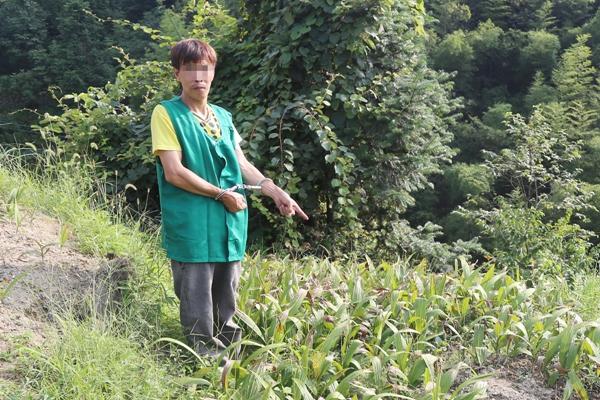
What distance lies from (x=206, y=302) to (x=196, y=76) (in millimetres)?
995

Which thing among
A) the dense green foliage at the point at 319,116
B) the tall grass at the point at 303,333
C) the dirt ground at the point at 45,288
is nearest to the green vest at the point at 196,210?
the tall grass at the point at 303,333

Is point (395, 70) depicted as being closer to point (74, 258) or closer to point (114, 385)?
point (74, 258)

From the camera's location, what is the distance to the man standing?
290 cm

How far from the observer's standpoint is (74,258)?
12.1 feet

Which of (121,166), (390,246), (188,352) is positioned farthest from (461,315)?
(121,166)

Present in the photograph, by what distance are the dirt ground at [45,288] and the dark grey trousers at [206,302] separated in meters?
0.53

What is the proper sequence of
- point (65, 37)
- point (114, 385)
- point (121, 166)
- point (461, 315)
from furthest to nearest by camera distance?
1. point (65, 37)
2. point (121, 166)
3. point (461, 315)
4. point (114, 385)

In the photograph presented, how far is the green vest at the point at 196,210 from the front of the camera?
2967 mm

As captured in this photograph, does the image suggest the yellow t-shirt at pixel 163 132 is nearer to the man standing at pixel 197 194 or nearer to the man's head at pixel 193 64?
the man standing at pixel 197 194

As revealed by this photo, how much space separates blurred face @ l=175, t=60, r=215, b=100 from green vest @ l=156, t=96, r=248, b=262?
0.29 feet

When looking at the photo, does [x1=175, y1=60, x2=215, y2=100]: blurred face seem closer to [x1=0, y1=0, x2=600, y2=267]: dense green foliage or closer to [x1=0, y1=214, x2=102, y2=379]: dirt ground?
[x1=0, y1=214, x2=102, y2=379]: dirt ground

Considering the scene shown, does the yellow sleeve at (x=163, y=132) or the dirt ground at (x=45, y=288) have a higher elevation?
the yellow sleeve at (x=163, y=132)

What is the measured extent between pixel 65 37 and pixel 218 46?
24224 millimetres

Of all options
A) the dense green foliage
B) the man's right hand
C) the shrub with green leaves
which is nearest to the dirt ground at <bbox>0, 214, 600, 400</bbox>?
the man's right hand
